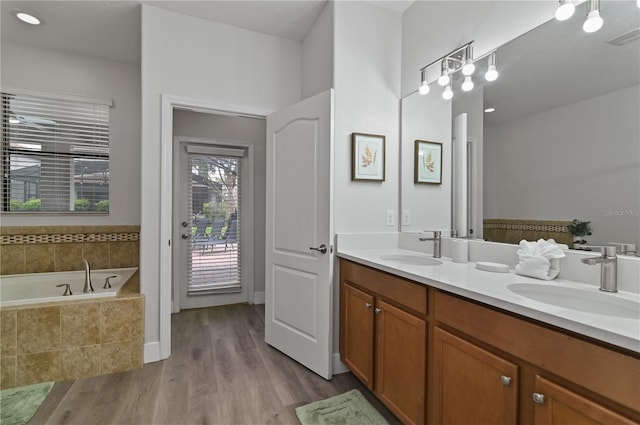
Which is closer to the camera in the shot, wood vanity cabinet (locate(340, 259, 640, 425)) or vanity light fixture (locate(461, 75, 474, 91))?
wood vanity cabinet (locate(340, 259, 640, 425))

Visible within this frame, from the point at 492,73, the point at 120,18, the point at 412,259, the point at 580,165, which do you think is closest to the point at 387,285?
the point at 412,259

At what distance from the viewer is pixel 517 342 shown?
96 cm

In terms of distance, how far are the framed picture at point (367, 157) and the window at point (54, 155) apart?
2.72m

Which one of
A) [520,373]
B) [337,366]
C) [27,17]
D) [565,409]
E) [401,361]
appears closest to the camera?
[565,409]

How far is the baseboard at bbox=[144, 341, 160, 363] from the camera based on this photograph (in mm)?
2355

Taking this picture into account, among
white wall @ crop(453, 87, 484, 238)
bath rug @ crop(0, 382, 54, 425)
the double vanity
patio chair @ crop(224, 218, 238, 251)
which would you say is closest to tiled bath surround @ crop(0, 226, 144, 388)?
bath rug @ crop(0, 382, 54, 425)

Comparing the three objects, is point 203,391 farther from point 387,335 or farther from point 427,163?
point 427,163

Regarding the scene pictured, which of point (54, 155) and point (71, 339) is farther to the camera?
point (54, 155)

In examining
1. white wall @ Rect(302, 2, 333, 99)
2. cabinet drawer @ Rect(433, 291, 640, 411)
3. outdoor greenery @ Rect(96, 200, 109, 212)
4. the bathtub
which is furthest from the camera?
outdoor greenery @ Rect(96, 200, 109, 212)

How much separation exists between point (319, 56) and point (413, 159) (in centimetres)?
116

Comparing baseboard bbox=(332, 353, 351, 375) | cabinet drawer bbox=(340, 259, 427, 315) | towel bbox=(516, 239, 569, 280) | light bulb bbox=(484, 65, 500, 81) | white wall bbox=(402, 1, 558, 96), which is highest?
white wall bbox=(402, 1, 558, 96)

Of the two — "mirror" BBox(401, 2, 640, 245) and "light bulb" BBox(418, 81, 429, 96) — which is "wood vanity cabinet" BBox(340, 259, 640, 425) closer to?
"mirror" BBox(401, 2, 640, 245)

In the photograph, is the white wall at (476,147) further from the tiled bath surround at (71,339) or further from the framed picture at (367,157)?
the tiled bath surround at (71,339)

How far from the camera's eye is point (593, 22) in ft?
4.09
